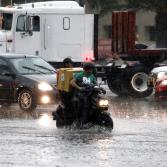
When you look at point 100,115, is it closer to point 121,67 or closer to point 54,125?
point 54,125

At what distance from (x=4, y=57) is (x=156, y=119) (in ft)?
17.2

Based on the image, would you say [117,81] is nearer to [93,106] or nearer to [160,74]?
[160,74]

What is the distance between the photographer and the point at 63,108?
17141 millimetres

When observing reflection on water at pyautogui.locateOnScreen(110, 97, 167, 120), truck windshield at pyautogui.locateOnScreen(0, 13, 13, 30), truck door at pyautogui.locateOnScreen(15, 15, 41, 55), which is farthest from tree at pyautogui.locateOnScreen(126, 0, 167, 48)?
reflection on water at pyautogui.locateOnScreen(110, 97, 167, 120)

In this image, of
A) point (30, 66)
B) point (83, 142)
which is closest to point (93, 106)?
point (83, 142)

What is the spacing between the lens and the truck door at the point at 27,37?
30.9 meters

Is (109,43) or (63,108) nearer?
(63,108)

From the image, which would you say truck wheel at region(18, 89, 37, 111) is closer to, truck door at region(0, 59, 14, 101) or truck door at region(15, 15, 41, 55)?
truck door at region(0, 59, 14, 101)

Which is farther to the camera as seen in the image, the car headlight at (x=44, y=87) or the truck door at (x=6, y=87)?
the truck door at (x=6, y=87)

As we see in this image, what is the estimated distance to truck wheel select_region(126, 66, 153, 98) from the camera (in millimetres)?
26516

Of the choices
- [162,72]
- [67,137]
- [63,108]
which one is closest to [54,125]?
[63,108]

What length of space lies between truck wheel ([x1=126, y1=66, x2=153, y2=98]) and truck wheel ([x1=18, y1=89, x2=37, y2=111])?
570cm

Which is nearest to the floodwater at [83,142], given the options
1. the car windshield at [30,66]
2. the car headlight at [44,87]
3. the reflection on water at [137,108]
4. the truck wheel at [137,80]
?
the reflection on water at [137,108]

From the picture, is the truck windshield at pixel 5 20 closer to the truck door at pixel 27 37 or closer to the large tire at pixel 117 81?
the truck door at pixel 27 37
